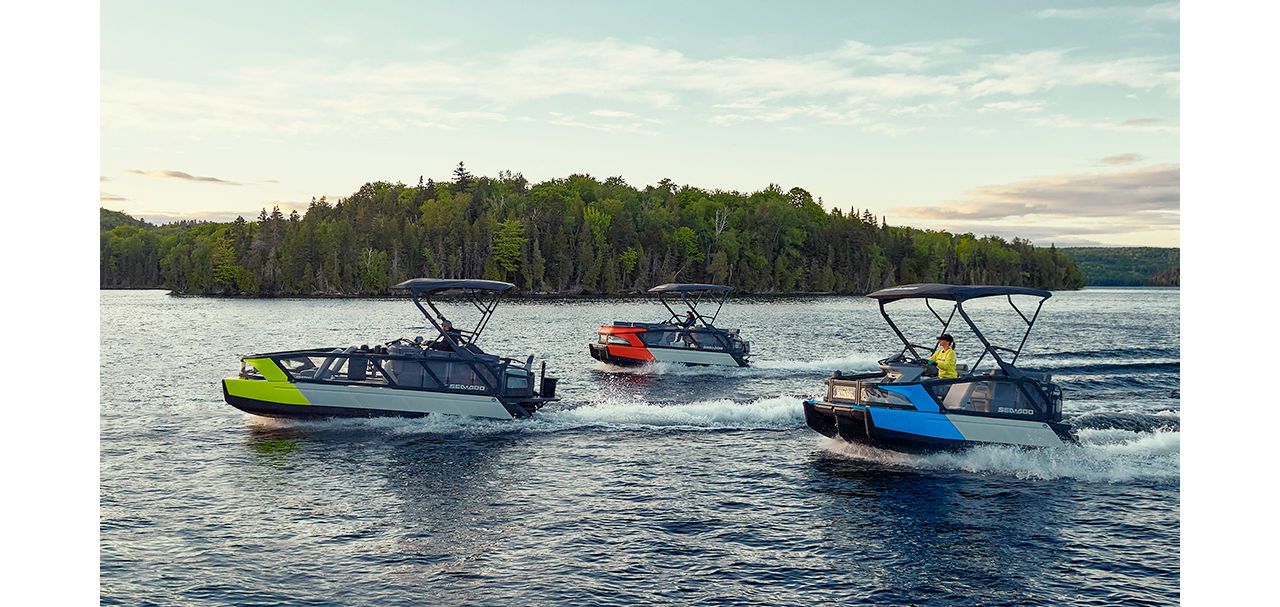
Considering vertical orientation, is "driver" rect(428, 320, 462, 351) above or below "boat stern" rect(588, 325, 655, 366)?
above

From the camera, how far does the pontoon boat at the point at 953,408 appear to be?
21.8m

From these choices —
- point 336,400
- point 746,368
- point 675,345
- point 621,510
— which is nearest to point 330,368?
point 336,400

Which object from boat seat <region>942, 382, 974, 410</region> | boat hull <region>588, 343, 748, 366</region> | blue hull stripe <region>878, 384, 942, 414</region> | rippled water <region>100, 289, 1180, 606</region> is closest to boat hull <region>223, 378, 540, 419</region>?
rippled water <region>100, 289, 1180, 606</region>

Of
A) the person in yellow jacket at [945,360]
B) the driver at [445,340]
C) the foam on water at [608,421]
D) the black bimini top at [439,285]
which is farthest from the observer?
the driver at [445,340]

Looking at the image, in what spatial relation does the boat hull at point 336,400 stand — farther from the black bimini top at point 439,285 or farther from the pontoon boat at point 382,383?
the black bimini top at point 439,285

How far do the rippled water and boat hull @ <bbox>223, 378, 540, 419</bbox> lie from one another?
0.46 m

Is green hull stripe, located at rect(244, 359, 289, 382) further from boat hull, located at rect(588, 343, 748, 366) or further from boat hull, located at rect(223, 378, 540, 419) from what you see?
boat hull, located at rect(588, 343, 748, 366)

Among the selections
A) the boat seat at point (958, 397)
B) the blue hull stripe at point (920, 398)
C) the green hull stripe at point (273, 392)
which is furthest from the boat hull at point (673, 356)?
the blue hull stripe at point (920, 398)

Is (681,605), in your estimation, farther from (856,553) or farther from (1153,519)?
(1153,519)

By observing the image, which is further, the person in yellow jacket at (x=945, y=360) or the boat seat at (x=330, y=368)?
the boat seat at (x=330, y=368)

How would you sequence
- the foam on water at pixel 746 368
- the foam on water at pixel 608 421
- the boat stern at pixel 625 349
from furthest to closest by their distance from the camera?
the boat stern at pixel 625 349, the foam on water at pixel 746 368, the foam on water at pixel 608 421

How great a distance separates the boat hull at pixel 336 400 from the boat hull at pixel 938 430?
1152 centimetres

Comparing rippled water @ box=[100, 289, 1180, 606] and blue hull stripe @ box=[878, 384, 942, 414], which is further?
blue hull stripe @ box=[878, 384, 942, 414]

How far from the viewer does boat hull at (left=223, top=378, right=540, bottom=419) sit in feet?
86.8
